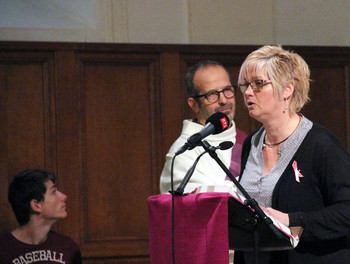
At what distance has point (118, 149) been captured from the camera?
6000 mm

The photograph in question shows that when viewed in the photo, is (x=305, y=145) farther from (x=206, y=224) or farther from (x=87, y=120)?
Result: (x=87, y=120)

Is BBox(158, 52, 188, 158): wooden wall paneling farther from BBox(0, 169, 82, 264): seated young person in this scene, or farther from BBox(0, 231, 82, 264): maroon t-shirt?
BBox(0, 231, 82, 264): maroon t-shirt

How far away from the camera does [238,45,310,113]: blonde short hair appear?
311cm

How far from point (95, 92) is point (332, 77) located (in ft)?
7.01

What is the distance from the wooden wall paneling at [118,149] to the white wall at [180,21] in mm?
275

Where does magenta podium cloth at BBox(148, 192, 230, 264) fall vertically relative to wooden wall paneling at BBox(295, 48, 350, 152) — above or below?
below

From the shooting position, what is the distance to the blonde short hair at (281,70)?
3.11 metres

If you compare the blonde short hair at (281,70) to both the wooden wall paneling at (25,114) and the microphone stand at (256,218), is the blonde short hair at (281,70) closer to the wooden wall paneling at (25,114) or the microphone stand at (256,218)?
the microphone stand at (256,218)

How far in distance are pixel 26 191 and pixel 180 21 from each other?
2.11 metres

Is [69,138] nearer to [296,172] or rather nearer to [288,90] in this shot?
[288,90]

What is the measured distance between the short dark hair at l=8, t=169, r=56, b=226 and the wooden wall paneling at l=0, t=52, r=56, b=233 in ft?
2.14

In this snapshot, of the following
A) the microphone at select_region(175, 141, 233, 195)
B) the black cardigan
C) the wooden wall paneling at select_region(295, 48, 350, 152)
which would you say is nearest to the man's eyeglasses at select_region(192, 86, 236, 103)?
the black cardigan

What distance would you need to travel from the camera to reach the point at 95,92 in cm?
600

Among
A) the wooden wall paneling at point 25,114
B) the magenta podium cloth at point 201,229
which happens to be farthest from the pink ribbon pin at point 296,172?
the wooden wall paneling at point 25,114
